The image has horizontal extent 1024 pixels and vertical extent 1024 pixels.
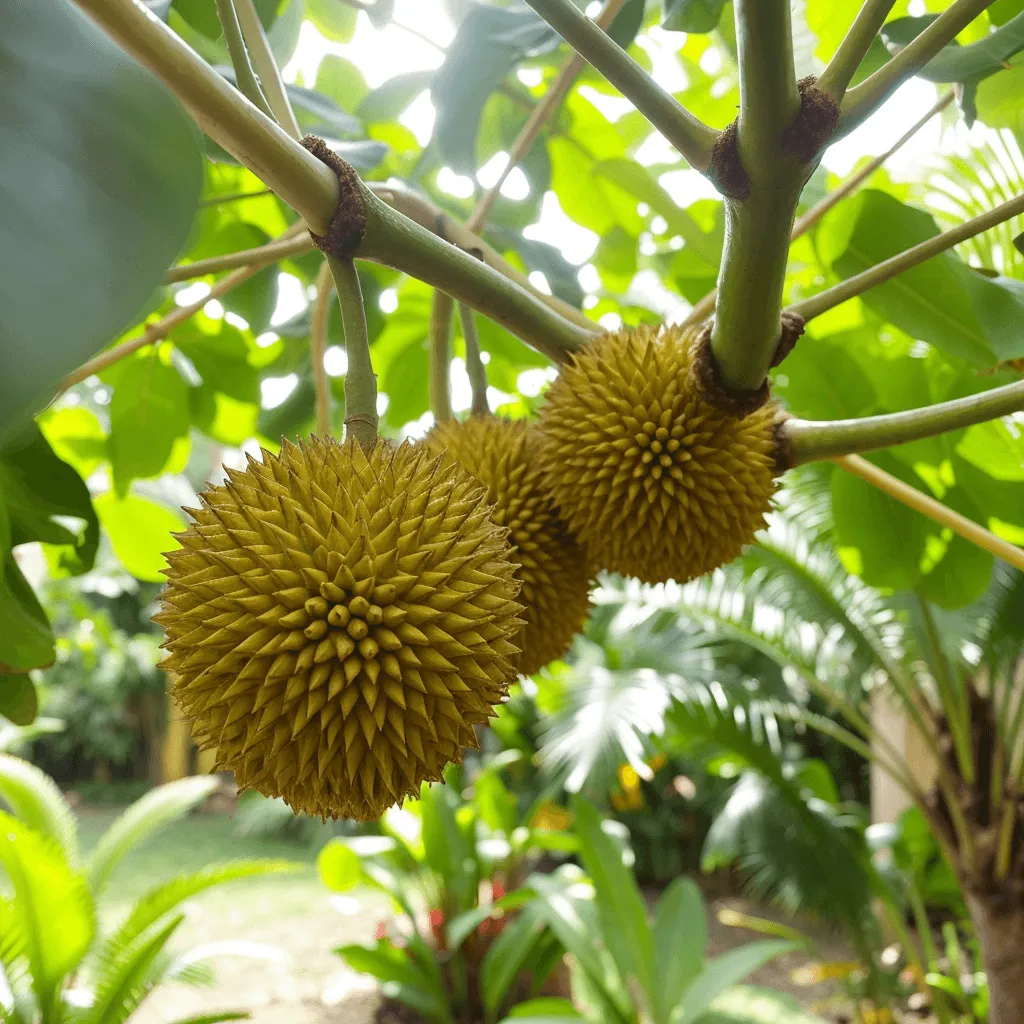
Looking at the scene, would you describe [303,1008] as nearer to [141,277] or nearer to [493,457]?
[493,457]

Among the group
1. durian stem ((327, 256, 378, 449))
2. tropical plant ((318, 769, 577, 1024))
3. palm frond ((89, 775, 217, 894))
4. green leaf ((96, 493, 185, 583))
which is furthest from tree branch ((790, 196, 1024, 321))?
palm frond ((89, 775, 217, 894))

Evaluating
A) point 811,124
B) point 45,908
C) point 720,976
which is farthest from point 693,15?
point 720,976

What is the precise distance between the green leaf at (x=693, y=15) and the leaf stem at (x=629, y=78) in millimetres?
404

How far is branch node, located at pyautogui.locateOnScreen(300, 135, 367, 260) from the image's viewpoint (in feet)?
1.39

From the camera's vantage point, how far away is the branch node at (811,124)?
38cm

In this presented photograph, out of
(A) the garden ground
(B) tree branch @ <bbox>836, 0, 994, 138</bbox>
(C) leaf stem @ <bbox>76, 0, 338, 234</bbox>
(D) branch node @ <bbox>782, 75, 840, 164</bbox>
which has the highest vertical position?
(B) tree branch @ <bbox>836, 0, 994, 138</bbox>

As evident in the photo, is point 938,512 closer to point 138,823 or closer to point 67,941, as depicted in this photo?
point 67,941

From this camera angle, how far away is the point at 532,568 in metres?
0.64

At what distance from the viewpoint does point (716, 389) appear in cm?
53

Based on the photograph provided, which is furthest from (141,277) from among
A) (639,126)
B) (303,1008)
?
(303,1008)

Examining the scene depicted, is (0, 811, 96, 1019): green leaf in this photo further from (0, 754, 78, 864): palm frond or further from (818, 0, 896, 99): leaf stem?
(818, 0, 896, 99): leaf stem

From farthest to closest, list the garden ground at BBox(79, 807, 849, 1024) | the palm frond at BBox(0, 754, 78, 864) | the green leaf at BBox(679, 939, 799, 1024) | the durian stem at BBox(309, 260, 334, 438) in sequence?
the garden ground at BBox(79, 807, 849, 1024) → the palm frond at BBox(0, 754, 78, 864) → the green leaf at BBox(679, 939, 799, 1024) → the durian stem at BBox(309, 260, 334, 438)

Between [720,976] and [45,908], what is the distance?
1709 millimetres

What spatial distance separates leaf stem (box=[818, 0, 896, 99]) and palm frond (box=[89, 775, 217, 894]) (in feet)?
10.1
